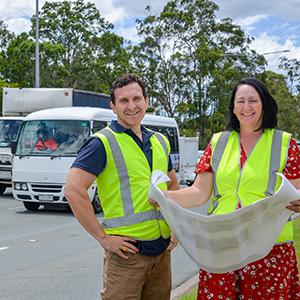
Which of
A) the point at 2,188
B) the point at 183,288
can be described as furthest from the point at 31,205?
the point at 183,288

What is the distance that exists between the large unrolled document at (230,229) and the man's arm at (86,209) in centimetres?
30

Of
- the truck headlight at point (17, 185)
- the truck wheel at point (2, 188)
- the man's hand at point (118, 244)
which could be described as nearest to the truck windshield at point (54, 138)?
the truck headlight at point (17, 185)

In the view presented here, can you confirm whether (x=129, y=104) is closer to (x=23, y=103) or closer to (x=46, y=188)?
(x=46, y=188)

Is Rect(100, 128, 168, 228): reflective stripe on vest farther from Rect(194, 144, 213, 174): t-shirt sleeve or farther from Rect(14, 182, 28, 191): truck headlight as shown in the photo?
Rect(14, 182, 28, 191): truck headlight

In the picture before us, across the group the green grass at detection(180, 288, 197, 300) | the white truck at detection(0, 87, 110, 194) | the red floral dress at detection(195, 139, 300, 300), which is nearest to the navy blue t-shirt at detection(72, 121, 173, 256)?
the red floral dress at detection(195, 139, 300, 300)

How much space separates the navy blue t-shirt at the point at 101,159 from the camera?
3.31 m

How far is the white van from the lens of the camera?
532 inches

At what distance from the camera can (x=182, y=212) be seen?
10.0 ft

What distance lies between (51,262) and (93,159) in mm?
5279

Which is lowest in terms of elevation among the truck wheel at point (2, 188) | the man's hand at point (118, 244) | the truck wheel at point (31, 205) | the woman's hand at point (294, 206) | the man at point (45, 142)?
the truck wheel at point (2, 188)

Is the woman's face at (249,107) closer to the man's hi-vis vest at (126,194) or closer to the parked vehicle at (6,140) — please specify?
the man's hi-vis vest at (126,194)

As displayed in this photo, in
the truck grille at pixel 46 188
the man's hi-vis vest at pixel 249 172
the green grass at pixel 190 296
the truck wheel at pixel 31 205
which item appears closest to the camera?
the man's hi-vis vest at pixel 249 172

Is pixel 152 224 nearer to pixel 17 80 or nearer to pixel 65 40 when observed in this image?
pixel 17 80

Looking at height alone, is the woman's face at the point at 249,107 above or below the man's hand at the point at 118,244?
above
